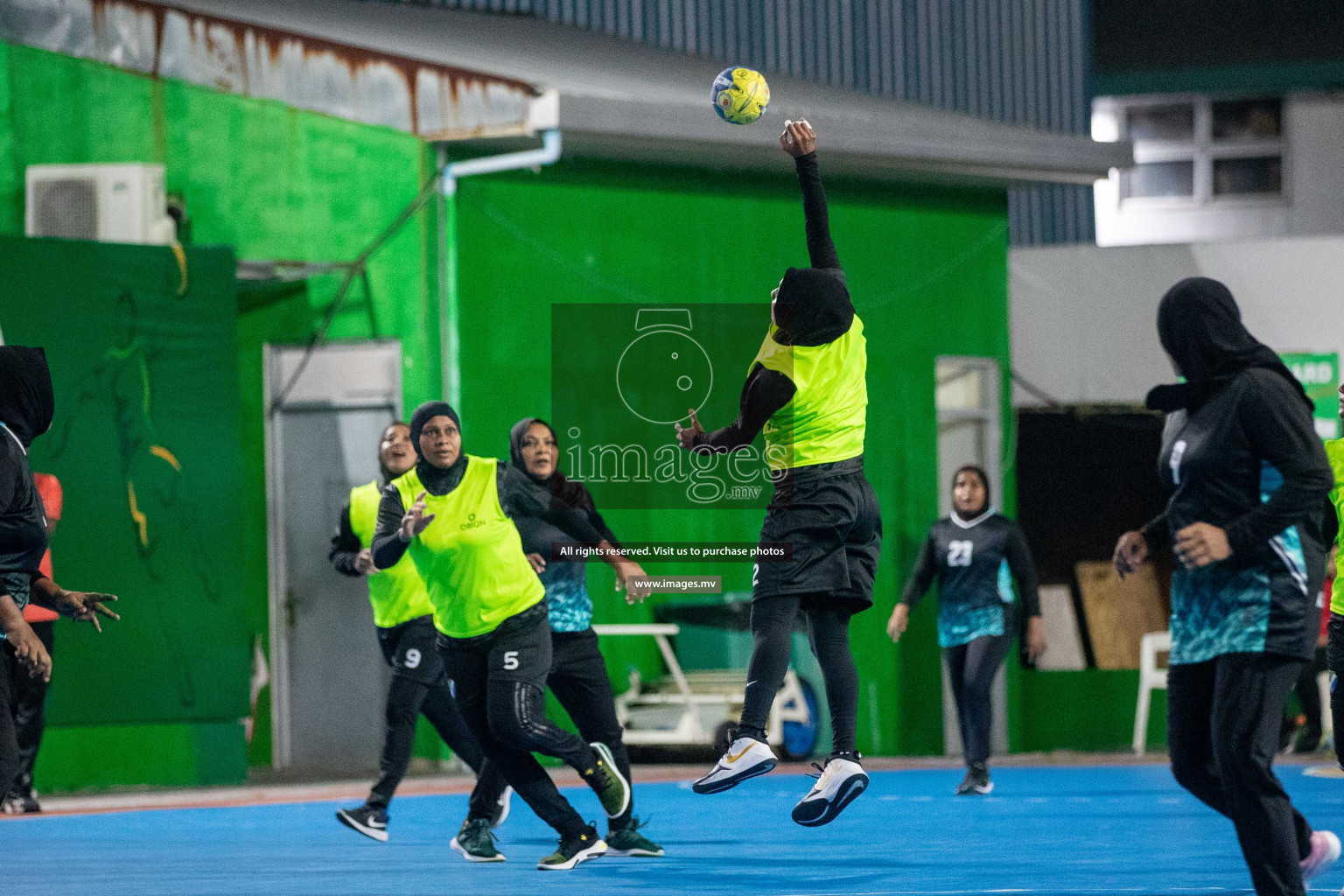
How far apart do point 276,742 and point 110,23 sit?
5796mm

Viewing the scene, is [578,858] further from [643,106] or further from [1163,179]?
[1163,179]

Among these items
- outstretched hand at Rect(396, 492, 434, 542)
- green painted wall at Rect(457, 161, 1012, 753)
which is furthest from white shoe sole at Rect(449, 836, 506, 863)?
green painted wall at Rect(457, 161, 1012, 753)

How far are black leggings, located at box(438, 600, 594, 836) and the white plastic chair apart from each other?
8.62 metres

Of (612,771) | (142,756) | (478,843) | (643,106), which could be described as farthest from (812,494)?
(142,756)

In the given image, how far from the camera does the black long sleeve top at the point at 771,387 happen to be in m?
6.88

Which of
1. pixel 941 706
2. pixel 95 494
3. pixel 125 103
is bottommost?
pixel 941 706

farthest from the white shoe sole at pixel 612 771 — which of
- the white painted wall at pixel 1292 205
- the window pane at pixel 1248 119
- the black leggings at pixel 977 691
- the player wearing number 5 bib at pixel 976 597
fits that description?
the window pane at pixel 1248 119

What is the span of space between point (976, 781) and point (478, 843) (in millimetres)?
4448

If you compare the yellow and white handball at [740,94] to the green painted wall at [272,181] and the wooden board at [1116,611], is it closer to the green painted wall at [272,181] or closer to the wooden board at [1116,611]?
the green painted wall at [272,181]

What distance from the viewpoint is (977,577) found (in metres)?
13.0

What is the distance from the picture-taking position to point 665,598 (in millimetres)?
14969

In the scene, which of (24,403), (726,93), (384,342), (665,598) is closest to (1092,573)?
(665,598)

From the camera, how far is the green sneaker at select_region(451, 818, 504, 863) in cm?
923

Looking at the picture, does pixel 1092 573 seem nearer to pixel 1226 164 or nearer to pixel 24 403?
pixel 1226 164
